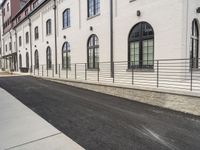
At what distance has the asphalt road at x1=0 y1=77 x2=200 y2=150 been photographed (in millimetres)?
4344

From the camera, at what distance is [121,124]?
5.59 m

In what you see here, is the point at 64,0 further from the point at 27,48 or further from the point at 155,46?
the point at 27,48

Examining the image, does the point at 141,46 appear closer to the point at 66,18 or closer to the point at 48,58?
the point at 66,18

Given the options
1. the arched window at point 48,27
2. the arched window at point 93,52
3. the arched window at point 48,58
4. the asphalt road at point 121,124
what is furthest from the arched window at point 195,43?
the arched window at point 48,27

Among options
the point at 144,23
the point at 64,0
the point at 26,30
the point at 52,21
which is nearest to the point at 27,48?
the point at 26,30

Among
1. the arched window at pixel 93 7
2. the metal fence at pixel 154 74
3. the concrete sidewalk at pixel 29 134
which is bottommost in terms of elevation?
the concrete sidewalk at pixel 29 134

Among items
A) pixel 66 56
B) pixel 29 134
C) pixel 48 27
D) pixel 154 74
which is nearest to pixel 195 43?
pixel 154 74

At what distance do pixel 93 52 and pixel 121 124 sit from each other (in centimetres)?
893

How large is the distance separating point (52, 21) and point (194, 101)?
55.7 ft

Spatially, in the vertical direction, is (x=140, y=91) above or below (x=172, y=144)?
above

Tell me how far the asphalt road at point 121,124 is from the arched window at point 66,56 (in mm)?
9004

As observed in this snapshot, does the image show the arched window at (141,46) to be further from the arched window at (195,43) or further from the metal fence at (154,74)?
the arched window at (195,43)

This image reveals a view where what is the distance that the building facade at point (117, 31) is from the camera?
879 centimetres

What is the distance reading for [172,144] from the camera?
4.30m
